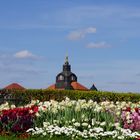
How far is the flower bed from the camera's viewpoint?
510 inches

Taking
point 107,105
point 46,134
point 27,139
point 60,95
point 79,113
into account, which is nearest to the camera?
point 27,139

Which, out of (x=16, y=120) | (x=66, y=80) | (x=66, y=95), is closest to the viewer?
(x=16, y=120)

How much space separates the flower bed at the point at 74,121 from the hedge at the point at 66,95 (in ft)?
34.9

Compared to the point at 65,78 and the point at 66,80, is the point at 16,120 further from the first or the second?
the point at 65,78

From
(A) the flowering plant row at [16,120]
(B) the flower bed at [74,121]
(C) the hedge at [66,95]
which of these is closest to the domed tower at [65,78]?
(C) the hedge at [66,95]

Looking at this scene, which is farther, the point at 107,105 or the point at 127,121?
the point at 107,105

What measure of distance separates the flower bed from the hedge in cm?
1063

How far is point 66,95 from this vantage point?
1029 inches

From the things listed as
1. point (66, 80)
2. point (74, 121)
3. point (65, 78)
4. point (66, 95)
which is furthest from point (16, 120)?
point (65, 78)

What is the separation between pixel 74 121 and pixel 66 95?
1258 cm

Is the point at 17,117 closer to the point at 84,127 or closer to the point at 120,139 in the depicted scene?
the point at 84,127

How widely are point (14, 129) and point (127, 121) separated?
10.1 feet

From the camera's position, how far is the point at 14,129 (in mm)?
13617

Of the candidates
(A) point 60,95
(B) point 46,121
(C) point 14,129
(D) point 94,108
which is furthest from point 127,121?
(A) point 60,95
